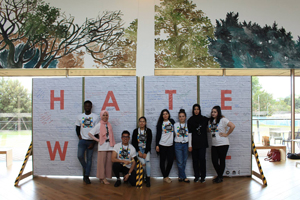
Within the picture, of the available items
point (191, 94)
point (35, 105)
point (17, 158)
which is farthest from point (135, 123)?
point (17, 158)

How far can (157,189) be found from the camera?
4.27 meters

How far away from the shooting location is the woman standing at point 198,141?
4672 millimetres

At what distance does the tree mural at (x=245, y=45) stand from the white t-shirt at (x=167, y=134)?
10.5 ft

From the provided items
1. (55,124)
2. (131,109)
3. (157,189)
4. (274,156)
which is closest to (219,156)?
(157,189)

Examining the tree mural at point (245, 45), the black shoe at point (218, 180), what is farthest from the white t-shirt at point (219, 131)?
the tree mural at point (245, 45)

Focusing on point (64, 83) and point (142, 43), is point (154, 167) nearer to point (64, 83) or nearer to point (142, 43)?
point (64, 83)

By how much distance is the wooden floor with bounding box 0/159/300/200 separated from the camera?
3.92 meters

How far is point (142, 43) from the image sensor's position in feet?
→ 22.4

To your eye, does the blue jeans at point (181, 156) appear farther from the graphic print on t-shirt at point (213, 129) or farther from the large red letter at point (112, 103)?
the large red letter at point (112, 103)

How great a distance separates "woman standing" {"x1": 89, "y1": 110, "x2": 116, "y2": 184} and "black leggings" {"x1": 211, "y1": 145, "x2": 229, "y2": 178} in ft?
6.48

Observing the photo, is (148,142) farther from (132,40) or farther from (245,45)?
(245,45)

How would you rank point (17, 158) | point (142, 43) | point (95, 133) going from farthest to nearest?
1. point (17, 158)
2. point (142, 43)
3. point (95, 133)

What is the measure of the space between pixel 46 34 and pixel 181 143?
16.6 ft

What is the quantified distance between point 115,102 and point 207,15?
393 cm
